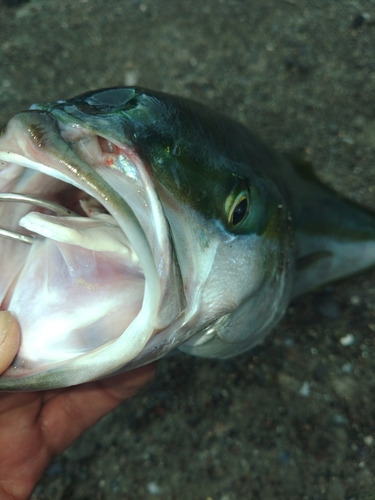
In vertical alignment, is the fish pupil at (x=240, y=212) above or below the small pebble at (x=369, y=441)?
above

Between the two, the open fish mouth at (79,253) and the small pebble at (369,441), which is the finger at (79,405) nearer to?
the open fish mouth at (79,253)

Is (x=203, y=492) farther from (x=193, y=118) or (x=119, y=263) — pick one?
(x=193, y=118)

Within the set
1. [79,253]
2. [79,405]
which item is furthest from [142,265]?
[79,405]

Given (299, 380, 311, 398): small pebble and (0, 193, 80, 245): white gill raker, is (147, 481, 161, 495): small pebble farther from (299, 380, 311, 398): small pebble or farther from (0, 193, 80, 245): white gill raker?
(0, 193, 80, 245): white gill raker

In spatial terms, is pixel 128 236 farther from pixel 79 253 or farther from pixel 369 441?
pixel 369 441

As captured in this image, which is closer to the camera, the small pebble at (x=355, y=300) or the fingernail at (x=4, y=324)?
the fingernail at (x=4, y=324)

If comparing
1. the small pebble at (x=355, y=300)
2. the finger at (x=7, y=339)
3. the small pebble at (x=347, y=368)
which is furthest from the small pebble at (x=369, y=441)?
the finger at (x=7, y=339)
